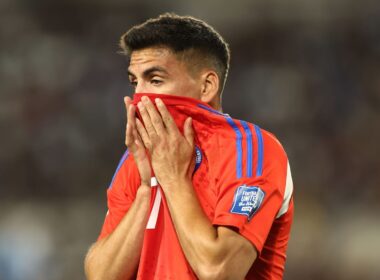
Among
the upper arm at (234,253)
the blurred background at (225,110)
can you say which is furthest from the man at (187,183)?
the blurred background at (225,110)

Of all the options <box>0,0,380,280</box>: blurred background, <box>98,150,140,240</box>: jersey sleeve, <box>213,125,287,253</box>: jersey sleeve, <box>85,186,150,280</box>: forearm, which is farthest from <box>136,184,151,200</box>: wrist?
<box>0,0,380,280</box>: blurred background

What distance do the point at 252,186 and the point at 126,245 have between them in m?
0.45

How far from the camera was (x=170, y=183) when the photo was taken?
1.96m

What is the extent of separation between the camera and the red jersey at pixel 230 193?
6.26 feet

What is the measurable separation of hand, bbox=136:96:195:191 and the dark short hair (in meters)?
0.26

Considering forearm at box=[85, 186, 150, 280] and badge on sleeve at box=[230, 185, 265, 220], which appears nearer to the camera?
badge on sleeve at box=[230, 185, 265, 220]

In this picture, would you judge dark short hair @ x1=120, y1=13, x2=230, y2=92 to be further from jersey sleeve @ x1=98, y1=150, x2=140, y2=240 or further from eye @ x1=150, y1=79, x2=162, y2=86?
jersey sleeve @ x1=98, y1=150, x2=140, y2=240

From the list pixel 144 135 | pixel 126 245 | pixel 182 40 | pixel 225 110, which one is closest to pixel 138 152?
pixel 144 135

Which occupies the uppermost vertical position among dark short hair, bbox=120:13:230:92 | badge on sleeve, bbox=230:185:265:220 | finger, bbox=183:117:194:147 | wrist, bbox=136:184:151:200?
dark short hair, bbox=120:13:230:92

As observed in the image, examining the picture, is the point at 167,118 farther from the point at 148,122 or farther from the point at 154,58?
the point at 154,58

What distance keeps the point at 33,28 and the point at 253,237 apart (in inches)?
155

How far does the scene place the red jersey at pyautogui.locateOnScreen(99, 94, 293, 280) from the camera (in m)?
1.91

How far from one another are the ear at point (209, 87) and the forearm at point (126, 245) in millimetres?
359

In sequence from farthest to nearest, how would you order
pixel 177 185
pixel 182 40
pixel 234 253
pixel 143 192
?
pixel 182 40 < pixel 143 192 < pixel 177 185 < pixel 234 253
